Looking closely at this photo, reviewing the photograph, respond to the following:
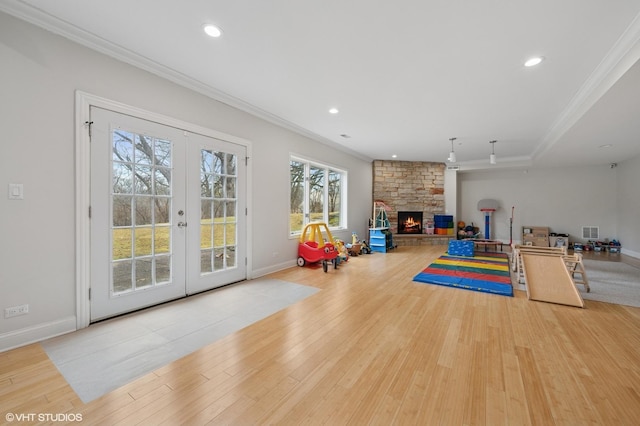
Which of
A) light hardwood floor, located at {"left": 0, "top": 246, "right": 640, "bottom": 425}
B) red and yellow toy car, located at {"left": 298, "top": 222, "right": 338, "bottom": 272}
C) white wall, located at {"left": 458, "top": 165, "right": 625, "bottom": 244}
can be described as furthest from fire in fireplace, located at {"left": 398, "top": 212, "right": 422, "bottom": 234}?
light hardwood floor, located at {"left": 0, "top": 246, "right": 640, "bottom": 425}

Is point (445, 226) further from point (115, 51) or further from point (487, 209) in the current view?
point (115, 51)

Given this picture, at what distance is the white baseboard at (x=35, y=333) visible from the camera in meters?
2.05

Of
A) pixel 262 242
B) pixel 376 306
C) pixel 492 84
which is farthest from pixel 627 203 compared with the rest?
pixel 262 242

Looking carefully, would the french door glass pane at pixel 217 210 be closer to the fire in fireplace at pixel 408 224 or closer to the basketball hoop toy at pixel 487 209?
the fire in fireplace at pixel 408 224

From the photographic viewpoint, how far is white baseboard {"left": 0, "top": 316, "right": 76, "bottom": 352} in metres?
2.05

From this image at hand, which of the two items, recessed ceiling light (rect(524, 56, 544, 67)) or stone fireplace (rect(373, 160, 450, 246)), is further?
stone fireplace (rect(373, 160, 450, 246))

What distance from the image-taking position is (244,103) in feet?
12.7

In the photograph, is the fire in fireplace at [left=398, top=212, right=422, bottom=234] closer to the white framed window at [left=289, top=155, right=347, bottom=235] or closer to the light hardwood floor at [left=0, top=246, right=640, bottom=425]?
the white framed window at [left=289, top=155, right=347, bottom=235]

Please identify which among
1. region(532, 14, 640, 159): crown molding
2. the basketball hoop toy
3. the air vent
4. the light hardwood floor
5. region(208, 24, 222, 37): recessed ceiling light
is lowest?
the light hardwood floor

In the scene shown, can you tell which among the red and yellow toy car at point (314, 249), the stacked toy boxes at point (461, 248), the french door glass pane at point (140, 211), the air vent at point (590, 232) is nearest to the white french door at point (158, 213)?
the french door glass pane at point (140, 211)

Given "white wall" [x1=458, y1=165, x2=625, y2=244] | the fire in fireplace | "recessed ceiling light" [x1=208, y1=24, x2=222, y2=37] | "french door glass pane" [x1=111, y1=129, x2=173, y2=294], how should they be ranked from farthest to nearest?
the fire in fireplace
"white wall" [x1=458, y1=165, x2=625, y2=244]
"french door glass pane" [x1=111, y1=129, x2=173, y2=294]
"recessed ceiling light" [x1=208, y1=24, x2=222, y2=37]

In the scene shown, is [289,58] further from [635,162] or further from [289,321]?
[635,162]

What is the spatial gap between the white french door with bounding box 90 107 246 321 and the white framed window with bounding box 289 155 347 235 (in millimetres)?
1513

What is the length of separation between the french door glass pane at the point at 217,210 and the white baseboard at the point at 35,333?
53.2 inches
